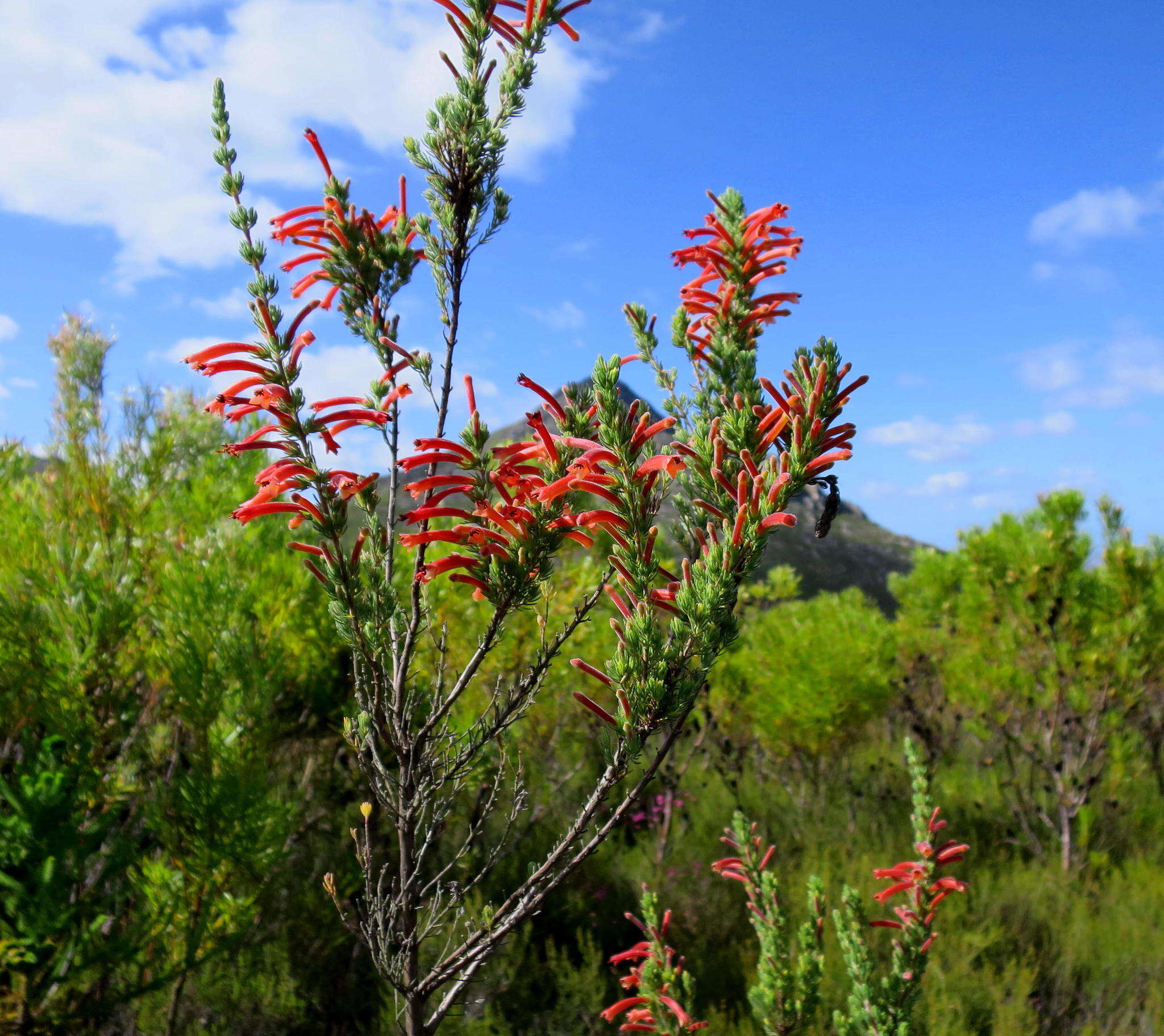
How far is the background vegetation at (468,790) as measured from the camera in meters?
3.21

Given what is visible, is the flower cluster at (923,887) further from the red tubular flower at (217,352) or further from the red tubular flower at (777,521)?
the red tubular flower at (217,352)

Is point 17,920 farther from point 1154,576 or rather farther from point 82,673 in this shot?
point 1154,576

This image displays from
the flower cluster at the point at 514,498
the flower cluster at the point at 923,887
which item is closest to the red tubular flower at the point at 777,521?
the flower cluster at the point at 514,498

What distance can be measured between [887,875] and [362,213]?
2439mm

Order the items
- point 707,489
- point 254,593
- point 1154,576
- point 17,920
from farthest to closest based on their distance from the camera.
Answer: point 1154,576
point 254,593
point 17,920
point 707,489

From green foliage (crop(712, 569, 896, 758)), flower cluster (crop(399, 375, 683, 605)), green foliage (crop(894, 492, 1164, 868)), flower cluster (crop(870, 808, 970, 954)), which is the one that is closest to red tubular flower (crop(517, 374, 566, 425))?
flower cluster (crop(399, 375, 683, 605))

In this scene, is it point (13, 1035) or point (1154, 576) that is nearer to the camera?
point (13, 1035)

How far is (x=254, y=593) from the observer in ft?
13.9

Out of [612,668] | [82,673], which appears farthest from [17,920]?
[612,668]

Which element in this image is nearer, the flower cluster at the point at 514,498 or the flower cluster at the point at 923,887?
the flower cluster at the point at 514,498

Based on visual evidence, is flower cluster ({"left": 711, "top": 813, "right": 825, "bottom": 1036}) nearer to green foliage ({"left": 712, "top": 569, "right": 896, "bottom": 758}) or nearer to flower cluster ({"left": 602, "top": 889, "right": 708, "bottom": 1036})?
flower cluster ({"left": 602, "top": 889, "right": 708, "bottom": 1036})

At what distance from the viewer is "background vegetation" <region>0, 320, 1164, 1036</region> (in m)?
3.21

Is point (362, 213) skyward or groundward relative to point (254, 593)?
skyward

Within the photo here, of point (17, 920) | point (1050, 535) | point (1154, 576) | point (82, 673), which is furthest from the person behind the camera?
point (1154, 576)
